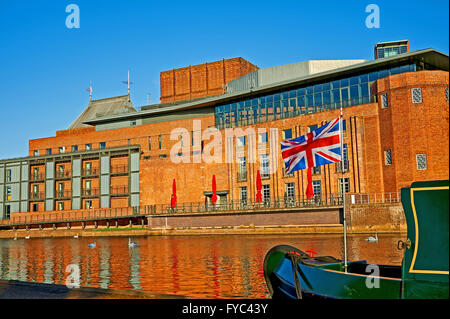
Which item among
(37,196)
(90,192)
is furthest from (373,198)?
(37,196)

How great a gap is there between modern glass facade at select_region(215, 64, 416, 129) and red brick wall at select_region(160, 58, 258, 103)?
15196 millimetres

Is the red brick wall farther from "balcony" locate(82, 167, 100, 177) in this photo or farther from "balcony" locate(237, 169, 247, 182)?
"balcony" locate(237, 169, 247, 182)

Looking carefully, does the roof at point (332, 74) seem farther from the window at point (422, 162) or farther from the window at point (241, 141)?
the window at point (422, 162)

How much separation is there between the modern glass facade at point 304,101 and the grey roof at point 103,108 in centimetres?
2520

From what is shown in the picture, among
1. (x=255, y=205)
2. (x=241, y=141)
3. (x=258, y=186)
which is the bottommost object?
(x=255, y=205)

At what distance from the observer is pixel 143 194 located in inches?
2459

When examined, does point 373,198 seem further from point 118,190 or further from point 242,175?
point 118,190

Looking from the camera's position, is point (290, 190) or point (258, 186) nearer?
point (258, 186)

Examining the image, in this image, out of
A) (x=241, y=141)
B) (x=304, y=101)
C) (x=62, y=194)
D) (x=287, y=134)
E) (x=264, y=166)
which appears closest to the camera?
(x=304, y=101)

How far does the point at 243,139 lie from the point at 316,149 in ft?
138

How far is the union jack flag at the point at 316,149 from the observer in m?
12.1

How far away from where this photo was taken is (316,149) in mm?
12602

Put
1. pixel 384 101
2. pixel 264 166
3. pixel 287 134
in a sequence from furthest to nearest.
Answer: pixel 264 166, pixel 287 134, pixel 384 101

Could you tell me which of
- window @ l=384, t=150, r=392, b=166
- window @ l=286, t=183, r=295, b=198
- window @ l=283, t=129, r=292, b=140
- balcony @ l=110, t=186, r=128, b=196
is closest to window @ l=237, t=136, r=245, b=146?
window @ l=283, t=129, r=292, b=140
